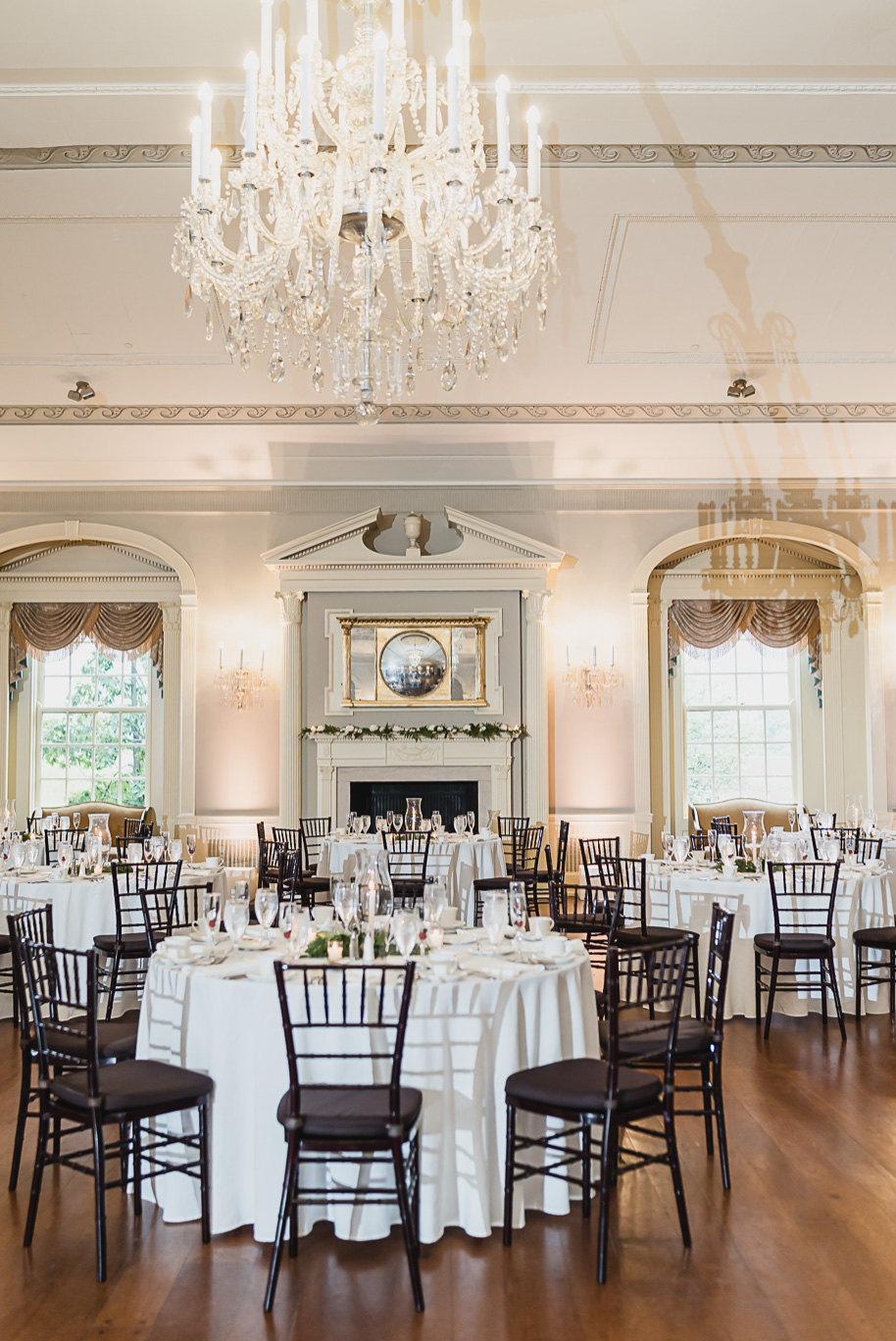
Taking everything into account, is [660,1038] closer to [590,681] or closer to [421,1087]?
[421,1087]

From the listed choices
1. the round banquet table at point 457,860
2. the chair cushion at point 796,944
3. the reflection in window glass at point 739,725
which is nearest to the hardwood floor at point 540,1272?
the chair cushion at point 796,944

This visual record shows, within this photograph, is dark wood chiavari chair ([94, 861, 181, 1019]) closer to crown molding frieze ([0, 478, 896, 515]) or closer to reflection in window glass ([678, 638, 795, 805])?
crown molding frieze ([0, 478, 896, 515])

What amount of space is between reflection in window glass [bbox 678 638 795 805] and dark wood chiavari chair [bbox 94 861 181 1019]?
24.6 ft

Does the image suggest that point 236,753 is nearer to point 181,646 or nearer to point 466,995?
point 181,646

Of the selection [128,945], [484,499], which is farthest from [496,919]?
[484,499]

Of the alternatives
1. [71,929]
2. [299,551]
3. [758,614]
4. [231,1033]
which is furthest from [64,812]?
[231,1033]

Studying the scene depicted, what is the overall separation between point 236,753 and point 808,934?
6.69 metres

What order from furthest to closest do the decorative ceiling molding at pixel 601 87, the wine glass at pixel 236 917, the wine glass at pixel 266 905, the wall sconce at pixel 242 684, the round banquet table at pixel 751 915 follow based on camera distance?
the wall sconce at pixel 242 684, the round banquet table at pixel 751 915, the decorative ceiling molding at pixel 601 87, the wine glass at pixel 266 905, the wine glass at pixel 236 917

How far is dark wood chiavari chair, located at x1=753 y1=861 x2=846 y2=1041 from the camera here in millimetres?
6406

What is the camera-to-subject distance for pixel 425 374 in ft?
33.0

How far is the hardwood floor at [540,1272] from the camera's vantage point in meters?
3.18

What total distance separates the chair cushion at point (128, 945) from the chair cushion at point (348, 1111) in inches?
122

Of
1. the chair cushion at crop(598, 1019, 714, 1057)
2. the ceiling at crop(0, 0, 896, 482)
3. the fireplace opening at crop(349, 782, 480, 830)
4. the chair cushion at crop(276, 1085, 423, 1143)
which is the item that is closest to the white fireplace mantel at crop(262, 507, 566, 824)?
the fireplace opening at crop(349, 782, 480, 830)

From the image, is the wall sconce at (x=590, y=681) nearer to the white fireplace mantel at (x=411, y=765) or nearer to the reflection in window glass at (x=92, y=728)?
the white fireplace mantel at (x=411, y=765)
